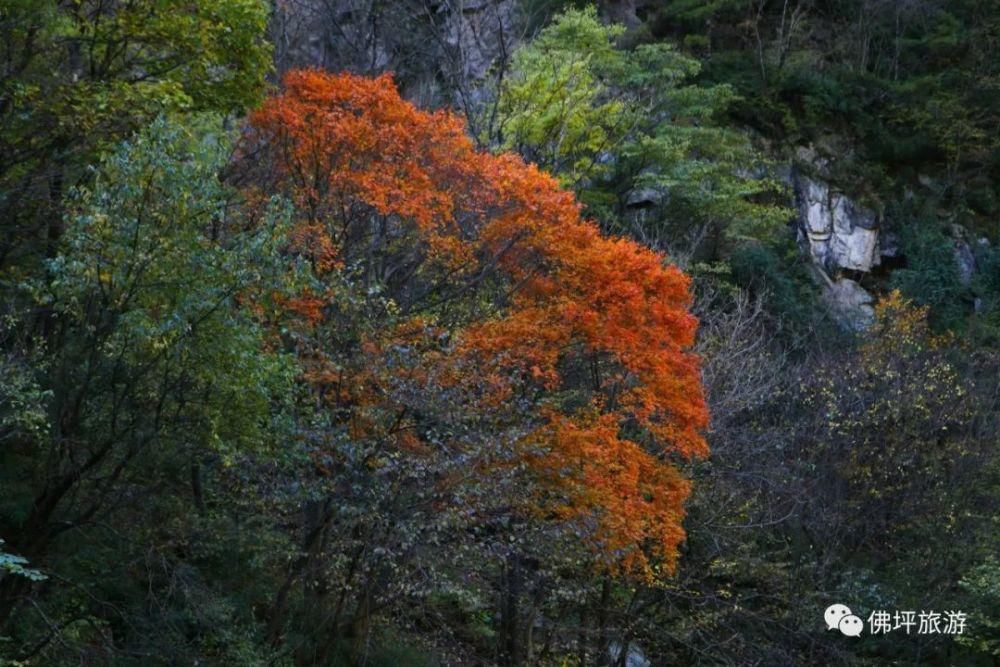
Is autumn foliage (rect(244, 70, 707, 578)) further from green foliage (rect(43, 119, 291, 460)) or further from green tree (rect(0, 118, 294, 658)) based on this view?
green foliage (rect(43, 119, 291, 460))

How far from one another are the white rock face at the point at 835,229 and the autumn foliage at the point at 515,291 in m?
18.4

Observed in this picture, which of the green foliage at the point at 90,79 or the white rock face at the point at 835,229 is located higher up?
the white rock face at the point at 835,229

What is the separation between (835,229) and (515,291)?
2121cm

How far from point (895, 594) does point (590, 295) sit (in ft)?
26.5

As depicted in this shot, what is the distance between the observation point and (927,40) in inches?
1399

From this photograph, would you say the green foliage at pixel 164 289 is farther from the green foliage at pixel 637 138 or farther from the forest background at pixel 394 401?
the green foliage at pixel 637 138

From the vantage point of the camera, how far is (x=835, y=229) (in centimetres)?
3244

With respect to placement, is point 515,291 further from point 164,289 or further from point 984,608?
point 984,608

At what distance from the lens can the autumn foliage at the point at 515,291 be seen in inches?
479

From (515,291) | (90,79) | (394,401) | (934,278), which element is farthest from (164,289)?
(934,278)

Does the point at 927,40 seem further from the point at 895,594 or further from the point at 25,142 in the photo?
the point at 25,142

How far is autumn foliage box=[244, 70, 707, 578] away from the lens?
12.2 meters

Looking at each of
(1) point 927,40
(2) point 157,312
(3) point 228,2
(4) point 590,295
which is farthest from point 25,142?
(1) point 927,40

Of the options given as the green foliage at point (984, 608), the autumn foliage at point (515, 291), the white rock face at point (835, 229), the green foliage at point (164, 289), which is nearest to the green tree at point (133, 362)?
the green foliage at point (164, 289)
